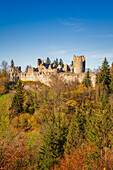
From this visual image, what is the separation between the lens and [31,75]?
5975 centimetres

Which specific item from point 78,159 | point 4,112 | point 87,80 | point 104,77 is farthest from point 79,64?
point 78,159

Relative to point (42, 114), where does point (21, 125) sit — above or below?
below

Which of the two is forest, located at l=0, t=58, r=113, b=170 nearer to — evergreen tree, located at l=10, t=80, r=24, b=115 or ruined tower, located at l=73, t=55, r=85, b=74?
evergreen tree, located at l=10, t=80, r=24, b=115

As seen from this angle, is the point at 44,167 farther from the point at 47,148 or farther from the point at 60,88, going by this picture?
the point at 60,88

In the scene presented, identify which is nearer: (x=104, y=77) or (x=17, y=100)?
(x=17, y=100)

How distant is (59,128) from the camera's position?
80.9 ft

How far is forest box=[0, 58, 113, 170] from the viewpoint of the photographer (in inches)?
606

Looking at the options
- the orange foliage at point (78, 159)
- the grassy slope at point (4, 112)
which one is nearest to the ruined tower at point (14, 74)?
the grassy slope at point (4, 112)

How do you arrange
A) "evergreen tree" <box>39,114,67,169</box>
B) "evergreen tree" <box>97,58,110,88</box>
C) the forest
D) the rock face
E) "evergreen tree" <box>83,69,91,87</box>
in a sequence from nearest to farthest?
the forest, "evergreen tree" <box>39,114,67,169</box>, "evergreen tree" <box>97,58,110,88</box>, "evergreen tree" <box>83,69,91,87</box>, the rock face

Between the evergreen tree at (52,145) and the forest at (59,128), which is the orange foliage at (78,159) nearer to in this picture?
the forest at (59,128)

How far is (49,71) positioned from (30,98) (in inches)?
719

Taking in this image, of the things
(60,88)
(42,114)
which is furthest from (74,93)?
(42,114)

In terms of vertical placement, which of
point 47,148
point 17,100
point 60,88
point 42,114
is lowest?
→ point 47,148

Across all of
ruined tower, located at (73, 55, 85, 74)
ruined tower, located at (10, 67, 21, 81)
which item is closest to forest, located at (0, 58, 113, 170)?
ruined tower, located at (10, 67, 21, 81)
